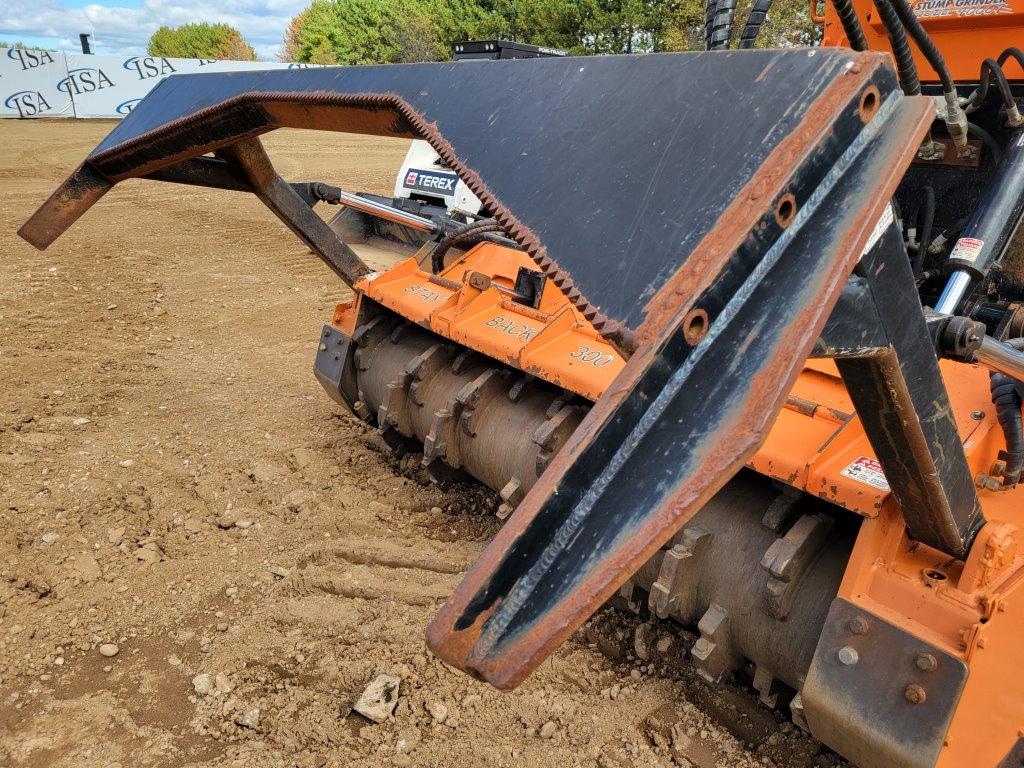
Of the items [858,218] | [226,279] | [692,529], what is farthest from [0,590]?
[226,279]

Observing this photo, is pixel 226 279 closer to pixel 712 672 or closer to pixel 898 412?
pixel 712 672

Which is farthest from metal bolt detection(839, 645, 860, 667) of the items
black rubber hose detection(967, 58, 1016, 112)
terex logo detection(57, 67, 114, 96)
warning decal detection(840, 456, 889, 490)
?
terex logo detection(57, 67, 114, 96)

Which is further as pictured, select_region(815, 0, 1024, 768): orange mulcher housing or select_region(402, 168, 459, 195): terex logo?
select_region(402, 168, 459, 195): terex logo

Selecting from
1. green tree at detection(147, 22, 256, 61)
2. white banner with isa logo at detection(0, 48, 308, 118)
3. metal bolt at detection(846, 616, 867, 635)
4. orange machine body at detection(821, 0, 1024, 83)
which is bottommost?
green tree at detection(147, 22, 256, 61)

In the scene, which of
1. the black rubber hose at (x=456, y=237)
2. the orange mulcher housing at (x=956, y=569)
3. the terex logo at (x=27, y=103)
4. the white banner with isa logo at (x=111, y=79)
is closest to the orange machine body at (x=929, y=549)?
the orange mulcher housing at (x=956, y=569)

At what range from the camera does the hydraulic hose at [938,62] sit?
1.33 m

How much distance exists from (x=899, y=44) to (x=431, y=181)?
4.91 m

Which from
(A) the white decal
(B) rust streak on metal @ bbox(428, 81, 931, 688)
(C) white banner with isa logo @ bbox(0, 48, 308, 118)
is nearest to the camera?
(B) rust streak on metal @ bbox(428, 81, 931, 688)

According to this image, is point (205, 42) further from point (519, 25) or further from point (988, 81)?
point (988, 81)

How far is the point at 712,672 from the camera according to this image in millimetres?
1844

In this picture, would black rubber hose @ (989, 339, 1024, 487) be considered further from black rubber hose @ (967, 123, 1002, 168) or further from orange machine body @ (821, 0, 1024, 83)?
orange machine body @ (821, 0, 1024, 83)

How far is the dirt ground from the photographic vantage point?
1908mm

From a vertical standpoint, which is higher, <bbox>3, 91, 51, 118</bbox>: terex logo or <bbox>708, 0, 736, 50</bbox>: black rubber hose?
<bbox>708, 0, 736, 50</bbox>: black rubber hose

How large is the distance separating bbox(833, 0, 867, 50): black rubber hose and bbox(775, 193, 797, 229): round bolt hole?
2.14ft
